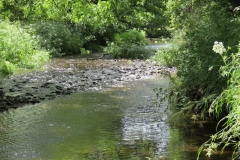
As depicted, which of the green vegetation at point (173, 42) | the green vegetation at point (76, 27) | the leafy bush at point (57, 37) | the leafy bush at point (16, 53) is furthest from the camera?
the leafy bush at point (57, 37)

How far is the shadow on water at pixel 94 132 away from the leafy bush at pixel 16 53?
473 centimetres

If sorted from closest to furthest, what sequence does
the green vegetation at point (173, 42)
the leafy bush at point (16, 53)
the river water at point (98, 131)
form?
the river water at point (98, 131) < the green vegetation at point (173, 42) < the leafy bush at point (16, 53)

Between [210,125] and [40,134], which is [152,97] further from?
[40,134]

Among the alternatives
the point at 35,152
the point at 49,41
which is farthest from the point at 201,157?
the point at 49,41

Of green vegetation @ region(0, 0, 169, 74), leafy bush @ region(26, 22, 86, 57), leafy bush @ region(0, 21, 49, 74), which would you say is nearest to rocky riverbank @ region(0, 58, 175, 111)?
leafy bush @ region(0, 21, 49, 74)

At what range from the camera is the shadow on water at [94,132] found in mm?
5336

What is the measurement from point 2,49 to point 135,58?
670 centimetres

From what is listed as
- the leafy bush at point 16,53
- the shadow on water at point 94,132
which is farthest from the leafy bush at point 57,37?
the shadow on water at point 94,132

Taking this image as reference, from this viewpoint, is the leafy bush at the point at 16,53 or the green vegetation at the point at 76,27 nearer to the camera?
the leafy bush at the point at 16,53

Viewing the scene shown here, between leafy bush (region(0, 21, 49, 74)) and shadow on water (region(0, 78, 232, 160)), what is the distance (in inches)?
186

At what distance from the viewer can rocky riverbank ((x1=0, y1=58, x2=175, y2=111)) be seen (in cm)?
938

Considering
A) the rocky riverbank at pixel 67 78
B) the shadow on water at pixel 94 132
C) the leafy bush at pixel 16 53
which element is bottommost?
the shadow on water at pixel 94 132

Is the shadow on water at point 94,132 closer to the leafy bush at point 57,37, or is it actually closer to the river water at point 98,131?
the river water at point 98,131

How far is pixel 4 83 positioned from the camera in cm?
1103
